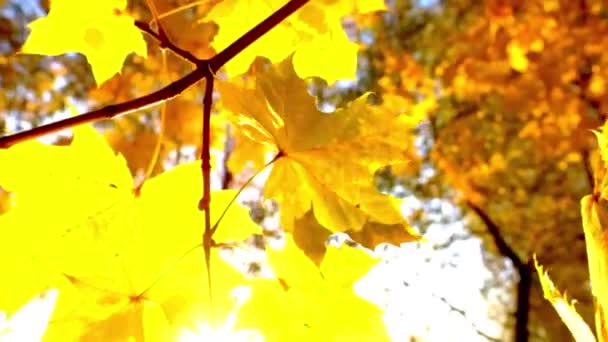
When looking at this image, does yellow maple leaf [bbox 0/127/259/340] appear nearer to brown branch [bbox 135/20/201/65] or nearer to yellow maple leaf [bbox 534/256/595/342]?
brown branch [bbox 135/20/201/65]

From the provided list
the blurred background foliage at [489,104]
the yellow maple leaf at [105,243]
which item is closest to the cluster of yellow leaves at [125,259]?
the yellow maple leaf at [105,243]

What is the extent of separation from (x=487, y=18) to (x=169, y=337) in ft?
10.9

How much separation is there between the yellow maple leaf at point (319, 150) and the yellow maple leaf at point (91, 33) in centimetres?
14

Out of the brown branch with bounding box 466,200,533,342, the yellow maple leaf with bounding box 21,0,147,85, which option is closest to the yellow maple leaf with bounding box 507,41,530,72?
the brown branch with bounding box 466,200,533,342

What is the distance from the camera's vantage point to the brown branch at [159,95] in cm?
30

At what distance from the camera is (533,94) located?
356 centimetres

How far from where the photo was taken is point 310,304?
472 mm

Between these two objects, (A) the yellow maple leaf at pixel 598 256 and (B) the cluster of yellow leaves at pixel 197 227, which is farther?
(B) the cluster of yellow leaves at pixel 197 227

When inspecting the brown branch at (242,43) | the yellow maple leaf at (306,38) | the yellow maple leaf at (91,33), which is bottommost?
the brown branch at (242,43)

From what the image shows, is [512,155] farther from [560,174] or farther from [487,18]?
[487,18]

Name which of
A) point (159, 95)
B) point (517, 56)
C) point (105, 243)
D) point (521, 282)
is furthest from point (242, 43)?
point (521, 282)

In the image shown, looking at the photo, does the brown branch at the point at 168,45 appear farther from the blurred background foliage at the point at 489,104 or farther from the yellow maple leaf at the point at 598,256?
the blurred background foliage at the point at 489,104

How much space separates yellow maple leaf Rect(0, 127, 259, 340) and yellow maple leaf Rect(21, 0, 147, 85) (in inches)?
4.8

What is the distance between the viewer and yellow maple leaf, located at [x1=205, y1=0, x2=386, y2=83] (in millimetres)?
589
